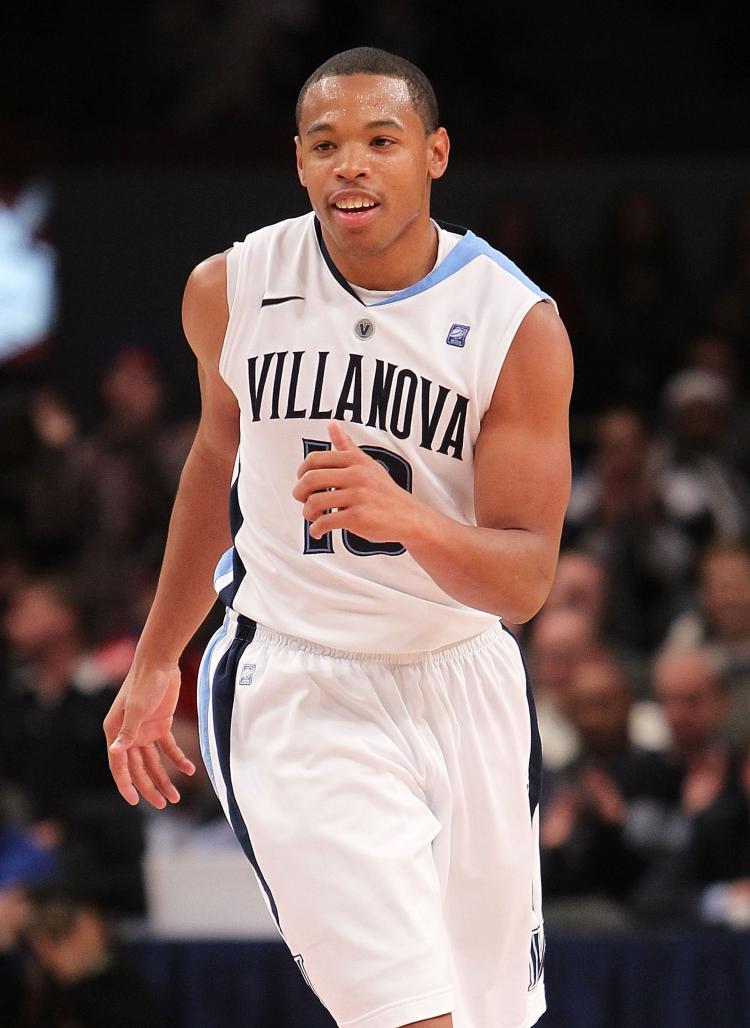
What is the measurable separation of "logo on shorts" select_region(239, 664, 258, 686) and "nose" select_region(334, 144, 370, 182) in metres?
1.05

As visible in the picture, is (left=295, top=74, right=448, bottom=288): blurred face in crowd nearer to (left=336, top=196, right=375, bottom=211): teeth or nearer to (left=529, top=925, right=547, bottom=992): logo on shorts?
(left=336, top=196, right=375, bottom=211): teeth

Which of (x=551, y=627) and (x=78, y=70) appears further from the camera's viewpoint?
(x=78, y=70)

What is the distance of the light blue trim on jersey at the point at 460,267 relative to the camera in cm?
363

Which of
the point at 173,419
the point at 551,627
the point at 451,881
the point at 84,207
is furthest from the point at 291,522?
the point at 84,207

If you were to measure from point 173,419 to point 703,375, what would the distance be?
11.4 ft

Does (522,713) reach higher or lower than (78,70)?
lower

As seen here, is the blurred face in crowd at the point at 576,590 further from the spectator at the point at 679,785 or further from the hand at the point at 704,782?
the hand at the point at 704,782

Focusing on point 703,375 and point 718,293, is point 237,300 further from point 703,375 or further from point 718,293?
point 718,293

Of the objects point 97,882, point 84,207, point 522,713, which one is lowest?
point 97,882

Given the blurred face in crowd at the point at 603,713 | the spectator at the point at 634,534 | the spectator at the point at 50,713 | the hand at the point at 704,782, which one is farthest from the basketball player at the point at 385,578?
the spectator at the point at 634,534

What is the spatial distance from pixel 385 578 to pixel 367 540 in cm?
11

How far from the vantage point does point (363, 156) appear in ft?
11.3

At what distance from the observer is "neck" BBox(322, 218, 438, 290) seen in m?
3.63

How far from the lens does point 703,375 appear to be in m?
10.1
